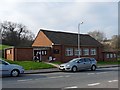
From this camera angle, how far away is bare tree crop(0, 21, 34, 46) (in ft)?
270

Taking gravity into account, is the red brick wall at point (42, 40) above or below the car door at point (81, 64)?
above

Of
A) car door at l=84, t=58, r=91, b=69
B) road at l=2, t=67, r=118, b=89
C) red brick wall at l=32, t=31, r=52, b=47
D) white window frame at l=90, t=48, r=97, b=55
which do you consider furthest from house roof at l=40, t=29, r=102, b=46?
road at l=2, t=67, r=118, b=89

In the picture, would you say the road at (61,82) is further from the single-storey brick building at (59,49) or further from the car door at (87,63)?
the single-storey brick building at (59,49)

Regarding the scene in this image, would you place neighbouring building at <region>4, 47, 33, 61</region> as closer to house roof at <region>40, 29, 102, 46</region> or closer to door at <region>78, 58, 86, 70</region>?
house roof at <region>40, 29, 102, 46</region>

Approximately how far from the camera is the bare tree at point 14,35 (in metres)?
82.2

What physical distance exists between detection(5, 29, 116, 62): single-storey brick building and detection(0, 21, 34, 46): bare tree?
88.1ft

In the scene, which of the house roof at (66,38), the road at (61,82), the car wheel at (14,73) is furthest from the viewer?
the house roof at (66,38)

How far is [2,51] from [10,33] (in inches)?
1237

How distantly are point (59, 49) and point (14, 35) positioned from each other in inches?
1551

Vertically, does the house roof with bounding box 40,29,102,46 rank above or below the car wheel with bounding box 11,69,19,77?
above

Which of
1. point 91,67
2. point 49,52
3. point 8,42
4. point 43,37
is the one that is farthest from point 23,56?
point 8,42

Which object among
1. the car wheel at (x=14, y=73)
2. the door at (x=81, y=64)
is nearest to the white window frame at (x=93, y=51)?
the door at (x=81, y=64)

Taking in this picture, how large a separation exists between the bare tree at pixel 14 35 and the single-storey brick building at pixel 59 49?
1057 inches

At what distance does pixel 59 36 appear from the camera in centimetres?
5388
